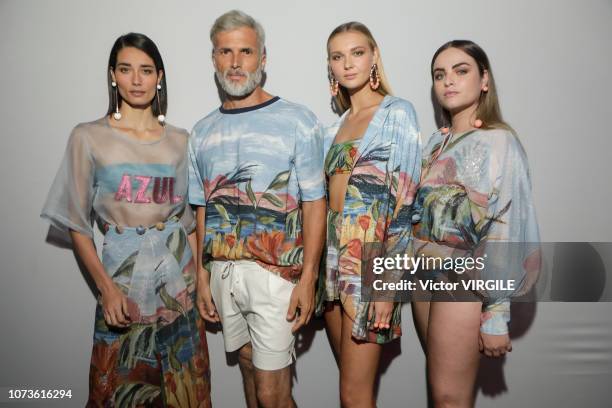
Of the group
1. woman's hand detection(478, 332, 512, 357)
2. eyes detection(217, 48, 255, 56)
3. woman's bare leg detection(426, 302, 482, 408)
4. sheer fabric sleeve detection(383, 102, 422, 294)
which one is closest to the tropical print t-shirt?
eyes detection(217, 48, 255, 56)

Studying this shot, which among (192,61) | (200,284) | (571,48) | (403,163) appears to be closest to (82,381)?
(200,284)

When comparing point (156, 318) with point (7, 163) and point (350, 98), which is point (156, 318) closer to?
point (7, 163)

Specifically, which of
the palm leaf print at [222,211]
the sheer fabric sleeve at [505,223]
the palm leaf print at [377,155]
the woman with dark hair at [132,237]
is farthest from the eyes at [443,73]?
the woman with dark hair at [132,237]

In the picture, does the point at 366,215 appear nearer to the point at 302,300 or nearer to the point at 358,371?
the point at 302,300

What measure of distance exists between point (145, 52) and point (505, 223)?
184cm

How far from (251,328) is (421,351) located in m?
1.07

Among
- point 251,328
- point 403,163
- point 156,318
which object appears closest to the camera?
point 403,163

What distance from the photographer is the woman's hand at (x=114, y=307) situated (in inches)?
89.3

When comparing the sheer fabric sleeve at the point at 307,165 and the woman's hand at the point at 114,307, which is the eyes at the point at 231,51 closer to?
the sheer fabric sleeve at the point at 307,165

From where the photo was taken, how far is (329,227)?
2.23 m

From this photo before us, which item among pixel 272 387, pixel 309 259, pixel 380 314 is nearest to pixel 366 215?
pixel 309 259

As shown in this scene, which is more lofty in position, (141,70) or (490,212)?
(141,70)

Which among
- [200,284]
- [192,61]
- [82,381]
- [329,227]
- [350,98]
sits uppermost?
[192,61]

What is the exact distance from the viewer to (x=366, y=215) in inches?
82.0
